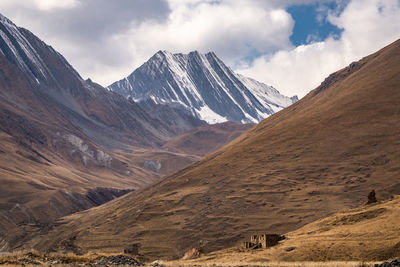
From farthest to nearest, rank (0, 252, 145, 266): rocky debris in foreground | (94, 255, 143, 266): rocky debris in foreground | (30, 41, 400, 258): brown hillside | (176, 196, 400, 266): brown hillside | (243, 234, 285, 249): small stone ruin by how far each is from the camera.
→ (30, 41, 400, 258): brown hillside
(243, 234, 285, 249): small stone ruin
(176, 196, 400, 266): brown hillside
(94, 255, 143, 266): rocky debris in foreground
(0, 252, 145, 266): rocky debris in foreground

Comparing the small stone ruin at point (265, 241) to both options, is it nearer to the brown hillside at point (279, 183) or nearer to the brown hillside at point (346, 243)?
the brown hillside at point (346, 243)

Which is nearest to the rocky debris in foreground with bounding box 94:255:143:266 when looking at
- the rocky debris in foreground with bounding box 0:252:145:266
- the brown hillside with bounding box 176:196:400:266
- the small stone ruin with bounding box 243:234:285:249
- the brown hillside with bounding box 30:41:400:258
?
the rocky debris in foreground with bounding box 0:252:145:266

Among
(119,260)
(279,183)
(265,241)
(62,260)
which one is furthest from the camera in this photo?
(279,183)

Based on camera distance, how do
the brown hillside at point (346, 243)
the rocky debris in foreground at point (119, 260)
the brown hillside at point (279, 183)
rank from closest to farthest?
the rocky debris in foreground at point (119, 260) → the brown hillside at point (346, 243) → the brown hillside at point (279, 183)

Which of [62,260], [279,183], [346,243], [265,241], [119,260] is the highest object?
[279,183]

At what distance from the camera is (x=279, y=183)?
98625 mm

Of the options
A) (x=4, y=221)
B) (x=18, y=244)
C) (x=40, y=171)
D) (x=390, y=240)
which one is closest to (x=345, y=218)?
(x=390, y=240)

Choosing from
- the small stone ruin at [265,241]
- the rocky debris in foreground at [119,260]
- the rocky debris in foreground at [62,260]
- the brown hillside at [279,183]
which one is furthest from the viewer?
the brown hillside at [279,183]

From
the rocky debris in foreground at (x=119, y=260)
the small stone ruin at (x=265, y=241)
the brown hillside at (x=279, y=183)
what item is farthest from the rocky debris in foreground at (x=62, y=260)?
the brown hillside at (x=279, y=183)

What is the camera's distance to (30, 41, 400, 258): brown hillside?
82625 mm

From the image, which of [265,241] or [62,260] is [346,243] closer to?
[265,241]

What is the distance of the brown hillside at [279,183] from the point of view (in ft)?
271

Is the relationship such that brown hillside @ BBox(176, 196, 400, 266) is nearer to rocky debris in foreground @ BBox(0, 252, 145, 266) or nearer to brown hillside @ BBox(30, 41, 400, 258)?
rocky debris in foreground @ BBox(0, 252, 145, 266)

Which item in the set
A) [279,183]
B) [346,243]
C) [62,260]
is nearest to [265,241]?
[346,243]
